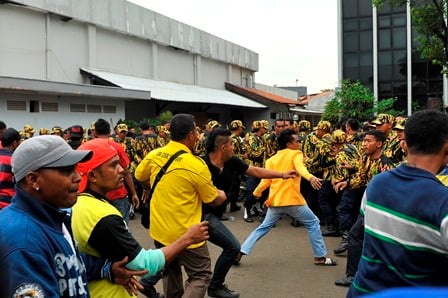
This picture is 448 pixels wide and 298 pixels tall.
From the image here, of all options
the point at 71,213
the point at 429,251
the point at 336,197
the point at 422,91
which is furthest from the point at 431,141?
the point at 422,91

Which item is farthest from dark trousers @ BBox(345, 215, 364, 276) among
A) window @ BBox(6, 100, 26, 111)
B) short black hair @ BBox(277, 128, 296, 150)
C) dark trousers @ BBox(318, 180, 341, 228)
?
window @ BBox(6, 100, 26, 111)

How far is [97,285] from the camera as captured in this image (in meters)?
2.57

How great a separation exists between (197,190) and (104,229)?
180 cm

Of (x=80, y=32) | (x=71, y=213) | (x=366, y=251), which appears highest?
(x=80, y=32)

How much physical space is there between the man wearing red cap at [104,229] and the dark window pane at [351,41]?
31403 millimetres

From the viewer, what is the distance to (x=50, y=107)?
15828mm

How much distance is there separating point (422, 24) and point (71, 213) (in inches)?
548

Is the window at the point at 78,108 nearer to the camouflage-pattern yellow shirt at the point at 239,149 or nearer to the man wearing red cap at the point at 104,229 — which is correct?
the camouflage-pattern yellow shirt at the point at 239,149

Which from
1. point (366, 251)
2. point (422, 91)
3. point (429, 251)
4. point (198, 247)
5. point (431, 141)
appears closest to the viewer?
point (429, 251)

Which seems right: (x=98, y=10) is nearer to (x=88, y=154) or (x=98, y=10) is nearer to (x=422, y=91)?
(x=88, y=154)

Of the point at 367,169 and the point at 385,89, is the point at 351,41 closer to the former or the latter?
the point at 385,89

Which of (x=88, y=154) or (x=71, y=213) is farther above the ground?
(x=88, y=154)

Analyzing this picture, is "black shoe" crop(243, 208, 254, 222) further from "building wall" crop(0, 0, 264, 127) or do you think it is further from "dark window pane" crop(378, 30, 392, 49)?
"dark window pane" crop(378, 30, 392, 49)

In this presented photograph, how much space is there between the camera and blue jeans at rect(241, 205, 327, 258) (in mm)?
6387
